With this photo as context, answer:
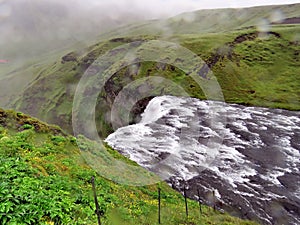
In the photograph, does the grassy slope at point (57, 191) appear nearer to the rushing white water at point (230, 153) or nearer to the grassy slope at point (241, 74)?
the rushing white water at point (230, 153)

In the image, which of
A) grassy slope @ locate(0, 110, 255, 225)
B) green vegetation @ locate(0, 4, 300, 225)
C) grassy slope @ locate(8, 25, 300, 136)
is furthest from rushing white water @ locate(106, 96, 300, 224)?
grassy slope @ locate(8, 25, 300, 136)

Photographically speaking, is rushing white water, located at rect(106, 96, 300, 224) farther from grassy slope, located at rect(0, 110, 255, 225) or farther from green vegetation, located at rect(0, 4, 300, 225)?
grassy slope, located at rect(0, 110, 255, 225)

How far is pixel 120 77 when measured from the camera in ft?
367

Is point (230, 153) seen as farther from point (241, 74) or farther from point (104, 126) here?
point (241, 74)

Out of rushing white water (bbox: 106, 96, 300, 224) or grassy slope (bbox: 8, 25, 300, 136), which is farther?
grassy slope (bbox: 8, 25, 300, 136)

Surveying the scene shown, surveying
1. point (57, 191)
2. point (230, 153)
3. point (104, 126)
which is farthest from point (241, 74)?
point (57, 191)

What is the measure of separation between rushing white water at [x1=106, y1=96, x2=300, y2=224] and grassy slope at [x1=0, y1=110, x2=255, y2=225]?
8624 millimetres

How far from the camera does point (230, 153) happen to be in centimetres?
3512

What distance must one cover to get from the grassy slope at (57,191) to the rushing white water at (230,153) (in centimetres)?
862

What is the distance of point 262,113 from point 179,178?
41.4 m

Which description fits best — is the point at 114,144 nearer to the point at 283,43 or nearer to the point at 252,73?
the point at 252,73

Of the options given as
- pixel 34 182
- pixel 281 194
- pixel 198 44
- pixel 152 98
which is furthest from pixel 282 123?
pixel 198 44

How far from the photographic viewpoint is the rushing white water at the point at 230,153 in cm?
2553

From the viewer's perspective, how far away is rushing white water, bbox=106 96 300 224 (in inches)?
1005
